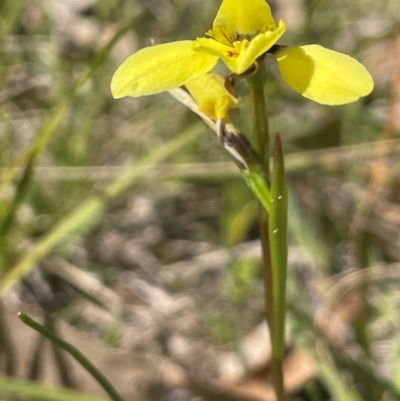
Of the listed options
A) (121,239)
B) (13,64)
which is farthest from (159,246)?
(13,64)

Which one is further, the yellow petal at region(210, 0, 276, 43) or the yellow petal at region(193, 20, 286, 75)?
the yellow petal at region(210, 0, 276, 43)

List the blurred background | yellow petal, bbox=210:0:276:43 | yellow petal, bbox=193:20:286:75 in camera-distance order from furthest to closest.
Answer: the blurred background, yellow petal, bbox=210:0:276:43, yellow petal, bbox=193:20:286:75

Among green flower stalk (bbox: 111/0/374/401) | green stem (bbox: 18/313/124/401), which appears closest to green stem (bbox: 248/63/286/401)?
green flower stalk (bbox: 111/0/374/401)

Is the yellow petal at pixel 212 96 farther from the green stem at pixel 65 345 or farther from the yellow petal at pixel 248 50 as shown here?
the green stem at pixel 65 345

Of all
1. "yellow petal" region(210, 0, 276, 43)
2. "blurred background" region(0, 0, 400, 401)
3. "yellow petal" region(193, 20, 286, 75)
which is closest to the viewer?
"yellow petal" region(193, 20, 286, 75)

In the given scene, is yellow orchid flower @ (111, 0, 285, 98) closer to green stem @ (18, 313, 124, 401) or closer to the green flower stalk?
the green flower stalk

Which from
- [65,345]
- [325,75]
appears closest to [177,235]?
[65,345]

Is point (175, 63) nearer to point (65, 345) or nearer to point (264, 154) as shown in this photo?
point (264, 154)

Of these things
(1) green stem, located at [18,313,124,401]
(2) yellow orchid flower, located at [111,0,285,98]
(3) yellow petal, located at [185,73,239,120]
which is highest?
(2) yellow orchid flower, located at [111,0,285,98]

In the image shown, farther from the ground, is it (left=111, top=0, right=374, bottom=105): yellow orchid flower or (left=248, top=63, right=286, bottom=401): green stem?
(left=111, top=0, right=374, bottom=105): yellow orchid flower
